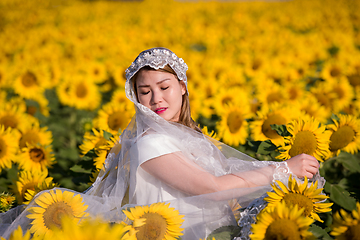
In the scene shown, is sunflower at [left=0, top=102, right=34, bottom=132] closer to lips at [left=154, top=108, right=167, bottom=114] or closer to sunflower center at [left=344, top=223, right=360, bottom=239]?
lips at [left=154, top=108, right=167, bottom=114]

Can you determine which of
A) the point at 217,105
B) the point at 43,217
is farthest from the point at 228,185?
the point at 217,105

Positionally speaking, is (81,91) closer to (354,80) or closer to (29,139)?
(29,139)

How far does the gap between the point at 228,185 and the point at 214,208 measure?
0.16m

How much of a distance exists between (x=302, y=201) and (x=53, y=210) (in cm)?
142

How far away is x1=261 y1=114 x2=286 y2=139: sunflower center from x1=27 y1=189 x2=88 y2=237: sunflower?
1.77 meters

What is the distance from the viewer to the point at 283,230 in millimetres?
1326

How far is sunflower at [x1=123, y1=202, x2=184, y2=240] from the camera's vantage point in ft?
4.88

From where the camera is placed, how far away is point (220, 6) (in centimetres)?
1307

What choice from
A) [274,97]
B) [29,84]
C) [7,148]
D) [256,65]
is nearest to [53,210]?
[7,148]

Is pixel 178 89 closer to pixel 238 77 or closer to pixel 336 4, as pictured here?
pixel 238 77

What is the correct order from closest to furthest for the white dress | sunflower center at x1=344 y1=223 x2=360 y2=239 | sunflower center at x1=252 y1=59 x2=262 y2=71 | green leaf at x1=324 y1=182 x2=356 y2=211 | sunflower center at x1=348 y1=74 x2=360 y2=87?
sunflower center at x1=344 y1=223 x2=360 y2=239 < the white dress < green leaf at x1=324 y1=182 x2=356 y2=211 < sunflower center at x1=348 y1=74 x2=360 y2=87 < sunflower center at x1=252 y1=59 x2=262 y2=71

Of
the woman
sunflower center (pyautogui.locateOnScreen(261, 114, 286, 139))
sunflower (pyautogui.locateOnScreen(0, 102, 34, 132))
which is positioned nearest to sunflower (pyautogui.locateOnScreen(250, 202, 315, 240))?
the woman

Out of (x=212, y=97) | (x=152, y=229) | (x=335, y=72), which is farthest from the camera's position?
(x=335, y=72)

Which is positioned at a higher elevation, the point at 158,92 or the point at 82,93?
the point at 158,92
